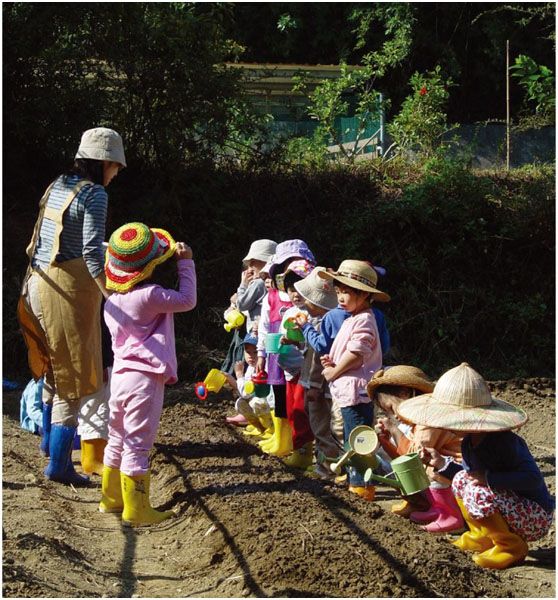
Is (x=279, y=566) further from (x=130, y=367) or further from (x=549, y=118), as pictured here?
(x=549, y=118)

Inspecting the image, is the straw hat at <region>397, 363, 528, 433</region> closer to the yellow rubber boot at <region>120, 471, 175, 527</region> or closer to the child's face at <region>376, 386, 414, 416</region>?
the child's face at <region>376, 386, 414, 416</region>

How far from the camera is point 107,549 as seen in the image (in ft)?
15.9

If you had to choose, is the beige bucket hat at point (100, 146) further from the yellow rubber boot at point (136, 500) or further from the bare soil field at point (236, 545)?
the bare soil field at point (236, 545)

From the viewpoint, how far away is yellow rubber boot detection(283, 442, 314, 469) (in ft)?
21.3

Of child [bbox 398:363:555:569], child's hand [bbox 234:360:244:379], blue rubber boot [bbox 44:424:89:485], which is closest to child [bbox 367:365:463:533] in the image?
child [bbox 398:363:555:569]

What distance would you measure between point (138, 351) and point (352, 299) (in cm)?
133

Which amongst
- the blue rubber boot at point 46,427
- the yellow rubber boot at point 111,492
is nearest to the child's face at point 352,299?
the yellow rubber boot at point 111,492

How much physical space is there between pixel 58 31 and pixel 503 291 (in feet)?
20.6

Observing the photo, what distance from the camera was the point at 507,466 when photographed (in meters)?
4.51

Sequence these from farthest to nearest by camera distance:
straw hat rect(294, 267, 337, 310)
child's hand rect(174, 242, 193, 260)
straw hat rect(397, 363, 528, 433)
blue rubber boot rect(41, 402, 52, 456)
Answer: blue rubber boot rect(41, 402, 52, 456) → straw hat rect(294, 267, 337, 310) → child's hand rect(174, 242, 193, 260) → straw hat rect(397, 363, 528, 433)

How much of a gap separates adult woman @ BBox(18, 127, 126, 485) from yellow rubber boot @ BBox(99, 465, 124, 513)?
1.92 ft

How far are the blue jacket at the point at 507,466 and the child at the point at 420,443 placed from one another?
39 cm

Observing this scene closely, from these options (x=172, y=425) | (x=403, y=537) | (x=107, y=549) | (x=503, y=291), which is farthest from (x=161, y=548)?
(x=503, y=291)

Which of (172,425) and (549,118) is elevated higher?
(549,118)
